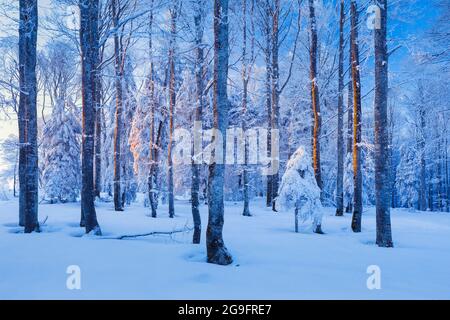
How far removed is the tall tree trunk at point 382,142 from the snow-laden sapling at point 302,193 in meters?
2.61

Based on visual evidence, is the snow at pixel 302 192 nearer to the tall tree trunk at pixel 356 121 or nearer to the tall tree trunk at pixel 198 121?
the tall tree trunk at pixel 356 121

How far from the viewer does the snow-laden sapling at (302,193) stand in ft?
33.7

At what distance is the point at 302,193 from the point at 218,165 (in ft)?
18.6

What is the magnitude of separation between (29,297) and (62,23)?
7.91 meters

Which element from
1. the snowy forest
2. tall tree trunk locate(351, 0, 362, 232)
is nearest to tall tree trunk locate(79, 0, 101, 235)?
the snowy forest

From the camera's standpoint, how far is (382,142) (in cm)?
783

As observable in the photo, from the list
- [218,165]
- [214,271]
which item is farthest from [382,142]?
[214,271]

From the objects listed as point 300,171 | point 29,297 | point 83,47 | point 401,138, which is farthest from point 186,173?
point 401,138

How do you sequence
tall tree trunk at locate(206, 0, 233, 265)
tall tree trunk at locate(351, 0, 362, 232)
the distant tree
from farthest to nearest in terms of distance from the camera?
the distant tree → tall tree trunk at locate(351, 0, 362, 232) → tall tree trunk at locate(206, 0, 233, 265)

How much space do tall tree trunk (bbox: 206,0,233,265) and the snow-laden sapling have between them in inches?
213

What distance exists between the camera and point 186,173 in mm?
26594

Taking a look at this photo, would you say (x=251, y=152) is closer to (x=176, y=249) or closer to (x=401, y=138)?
(x=176, y=249)

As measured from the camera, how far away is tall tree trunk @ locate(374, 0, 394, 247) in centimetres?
774

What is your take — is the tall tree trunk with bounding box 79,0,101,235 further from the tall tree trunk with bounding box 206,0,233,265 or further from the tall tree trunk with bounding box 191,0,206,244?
the tall tree trunk with bounding box 206,0,233,265
